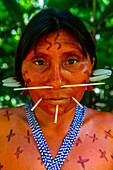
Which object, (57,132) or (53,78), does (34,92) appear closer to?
(53,78)

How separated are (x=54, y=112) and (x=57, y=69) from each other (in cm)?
21

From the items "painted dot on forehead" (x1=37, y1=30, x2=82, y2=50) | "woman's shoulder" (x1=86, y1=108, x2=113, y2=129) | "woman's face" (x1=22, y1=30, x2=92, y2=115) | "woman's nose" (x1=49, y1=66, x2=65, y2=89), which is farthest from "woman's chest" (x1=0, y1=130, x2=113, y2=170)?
"painted dot on forehead" (x1=37, y1=30, x2=82, y2=50)

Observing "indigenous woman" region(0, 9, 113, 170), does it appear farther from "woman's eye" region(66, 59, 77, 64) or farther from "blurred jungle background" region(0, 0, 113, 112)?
"blurred jungle background" region(0, 0, 113, 112)

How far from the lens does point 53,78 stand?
0.97 metres

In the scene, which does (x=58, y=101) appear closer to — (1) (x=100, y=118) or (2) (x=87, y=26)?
(1) (x=100, y=118)

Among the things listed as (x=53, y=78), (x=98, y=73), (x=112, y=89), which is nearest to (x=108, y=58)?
(x=112, y=89)

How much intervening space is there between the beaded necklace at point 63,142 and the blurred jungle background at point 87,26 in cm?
39

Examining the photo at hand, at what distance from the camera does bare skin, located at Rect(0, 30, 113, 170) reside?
39.8 inches

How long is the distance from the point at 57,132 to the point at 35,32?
58cm

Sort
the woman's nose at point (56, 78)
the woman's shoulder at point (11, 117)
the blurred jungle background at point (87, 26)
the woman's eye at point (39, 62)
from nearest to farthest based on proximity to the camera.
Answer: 1. the woman's nose at point (56, 78)
2. the woman's eye at point (39, 62)
3. the woman's shoulder at point (11, 117)
4. the blurred jungle background at point (87, 26)

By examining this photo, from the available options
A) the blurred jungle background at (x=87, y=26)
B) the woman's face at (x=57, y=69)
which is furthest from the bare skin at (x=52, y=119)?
the blurred jungle background at (x=87, y=26)

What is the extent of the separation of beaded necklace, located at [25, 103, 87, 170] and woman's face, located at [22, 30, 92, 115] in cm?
22

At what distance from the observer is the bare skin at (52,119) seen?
3.32ft

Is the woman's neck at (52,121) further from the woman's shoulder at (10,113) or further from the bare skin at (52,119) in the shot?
the woman's shoulder at (10,113)
